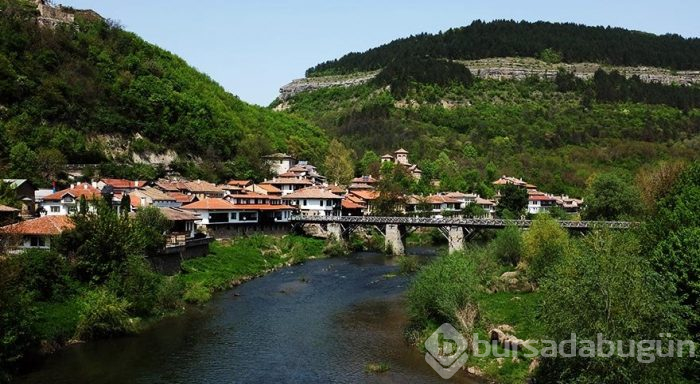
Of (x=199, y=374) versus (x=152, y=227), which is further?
(x=152, y=227)

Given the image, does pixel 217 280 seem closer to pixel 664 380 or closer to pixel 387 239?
pixel 387 239

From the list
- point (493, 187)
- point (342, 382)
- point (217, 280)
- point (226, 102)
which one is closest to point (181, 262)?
point (217, 280)

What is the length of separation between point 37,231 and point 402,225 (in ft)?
165

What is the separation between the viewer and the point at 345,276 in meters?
61.1

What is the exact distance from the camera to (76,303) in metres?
37.0

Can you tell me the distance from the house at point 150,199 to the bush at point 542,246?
1674 inches

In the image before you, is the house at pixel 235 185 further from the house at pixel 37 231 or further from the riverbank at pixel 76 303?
the house at pixel 37 231

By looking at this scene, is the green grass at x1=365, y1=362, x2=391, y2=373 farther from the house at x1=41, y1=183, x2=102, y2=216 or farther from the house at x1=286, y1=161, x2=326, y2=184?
the house at x1=286, y1=161, x2=326, y2=184

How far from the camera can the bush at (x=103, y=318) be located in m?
35.4

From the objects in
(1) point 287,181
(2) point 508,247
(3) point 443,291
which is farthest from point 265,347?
(1) point 287,181

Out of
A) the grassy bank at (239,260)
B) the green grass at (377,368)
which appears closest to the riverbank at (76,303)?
the grassy bank at (239,260)

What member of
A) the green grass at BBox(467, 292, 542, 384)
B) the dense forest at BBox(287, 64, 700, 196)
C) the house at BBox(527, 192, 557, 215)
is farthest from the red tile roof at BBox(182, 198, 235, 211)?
the house at BBox(527, 192, 557, 215)

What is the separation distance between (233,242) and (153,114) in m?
54.0

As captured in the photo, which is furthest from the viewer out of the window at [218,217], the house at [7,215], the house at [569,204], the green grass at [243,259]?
the house at [569,204]
